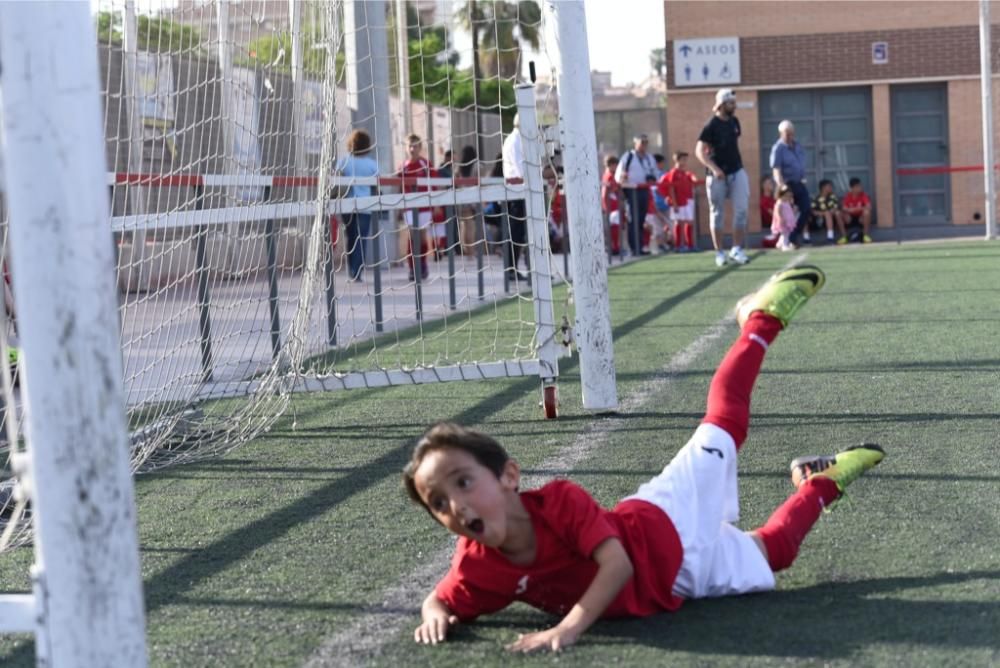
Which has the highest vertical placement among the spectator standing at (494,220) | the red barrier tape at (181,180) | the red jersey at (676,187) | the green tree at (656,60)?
the green tree at (656,60)

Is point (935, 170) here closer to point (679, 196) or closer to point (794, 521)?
point (679, 196)

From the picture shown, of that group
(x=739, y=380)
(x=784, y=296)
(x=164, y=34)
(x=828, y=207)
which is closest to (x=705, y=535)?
(x=739, y=380)

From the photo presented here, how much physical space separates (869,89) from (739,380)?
2630 centimetres

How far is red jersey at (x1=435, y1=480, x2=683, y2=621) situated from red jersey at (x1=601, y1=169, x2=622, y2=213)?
17162 millimetres

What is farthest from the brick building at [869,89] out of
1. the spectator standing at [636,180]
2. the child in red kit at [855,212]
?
the spectator standing at [636,180]

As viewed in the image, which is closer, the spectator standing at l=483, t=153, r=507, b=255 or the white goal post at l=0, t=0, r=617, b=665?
the white goal post at l=0, t=0, r=617, b=665

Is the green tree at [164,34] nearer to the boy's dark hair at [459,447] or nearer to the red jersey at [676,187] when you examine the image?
the boy's dark hair at [459,447]

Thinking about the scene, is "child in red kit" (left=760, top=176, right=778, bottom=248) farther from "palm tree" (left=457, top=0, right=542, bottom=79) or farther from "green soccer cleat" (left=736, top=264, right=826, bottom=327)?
"green soccer cleat" (left=736, top=264, right=826, bottom=327)

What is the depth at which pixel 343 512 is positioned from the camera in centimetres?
459

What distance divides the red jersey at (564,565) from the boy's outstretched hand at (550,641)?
0.57 feet

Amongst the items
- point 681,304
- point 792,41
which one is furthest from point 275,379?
point 792,41

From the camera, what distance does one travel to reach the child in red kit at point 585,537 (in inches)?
120

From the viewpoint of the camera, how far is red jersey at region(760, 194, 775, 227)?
26.9m

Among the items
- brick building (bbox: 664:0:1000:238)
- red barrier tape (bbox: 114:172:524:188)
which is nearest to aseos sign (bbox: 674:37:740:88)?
brick building (bbox: 664:0:1000:238)
